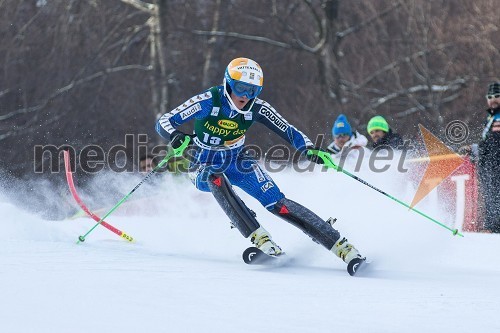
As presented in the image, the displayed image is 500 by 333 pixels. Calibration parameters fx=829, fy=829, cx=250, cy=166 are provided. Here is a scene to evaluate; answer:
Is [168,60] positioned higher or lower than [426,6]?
lower

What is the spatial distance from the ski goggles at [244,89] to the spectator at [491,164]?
10.6 feet

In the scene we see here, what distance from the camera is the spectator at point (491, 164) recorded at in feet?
27.5

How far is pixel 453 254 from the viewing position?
717 cm

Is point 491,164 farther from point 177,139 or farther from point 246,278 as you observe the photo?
point 246,278

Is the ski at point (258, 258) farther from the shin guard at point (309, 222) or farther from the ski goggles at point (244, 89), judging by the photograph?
the ski goggles at point (244, 89)

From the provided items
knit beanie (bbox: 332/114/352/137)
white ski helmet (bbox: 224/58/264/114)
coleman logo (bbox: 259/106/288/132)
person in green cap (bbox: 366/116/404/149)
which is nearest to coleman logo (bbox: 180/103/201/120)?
white ski helmet (bbox: 224/58/264/114)

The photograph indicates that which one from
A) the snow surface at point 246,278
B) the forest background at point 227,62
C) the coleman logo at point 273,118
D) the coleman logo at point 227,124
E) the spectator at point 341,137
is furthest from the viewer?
the forest background at point 227,62

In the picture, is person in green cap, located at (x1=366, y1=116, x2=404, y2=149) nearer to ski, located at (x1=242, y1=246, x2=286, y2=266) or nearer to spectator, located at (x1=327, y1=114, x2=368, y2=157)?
spectator, located at (x1=327, y1=114, x2=368, y2=157)

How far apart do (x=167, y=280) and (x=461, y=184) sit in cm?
466

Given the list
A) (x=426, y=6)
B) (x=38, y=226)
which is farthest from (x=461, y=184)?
(x=426, y=6)

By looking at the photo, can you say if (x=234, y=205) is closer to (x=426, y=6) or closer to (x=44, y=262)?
(x=44, y=262)

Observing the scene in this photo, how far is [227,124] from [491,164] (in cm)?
327

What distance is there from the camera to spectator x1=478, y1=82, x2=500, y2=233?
838cm

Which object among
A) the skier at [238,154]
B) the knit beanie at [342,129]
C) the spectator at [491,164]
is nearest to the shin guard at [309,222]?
the skier at [238,154]
